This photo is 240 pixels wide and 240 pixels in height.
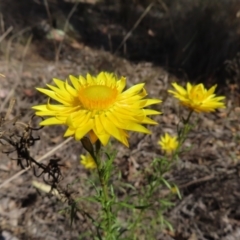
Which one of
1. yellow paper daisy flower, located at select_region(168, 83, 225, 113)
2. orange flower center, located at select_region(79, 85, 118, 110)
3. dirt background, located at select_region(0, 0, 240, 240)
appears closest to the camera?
orange flower center, located at select_region(79, 85, 118, 110)

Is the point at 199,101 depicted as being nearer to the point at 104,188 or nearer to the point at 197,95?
the point at 197,95

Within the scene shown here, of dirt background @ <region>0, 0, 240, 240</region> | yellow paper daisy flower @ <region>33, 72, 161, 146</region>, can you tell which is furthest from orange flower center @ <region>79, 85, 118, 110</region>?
dirt background @ <region>0, 0, 240, 240</region>

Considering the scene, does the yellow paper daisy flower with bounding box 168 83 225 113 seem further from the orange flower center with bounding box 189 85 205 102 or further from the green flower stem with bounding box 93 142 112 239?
the green flower stem with bounding box 93 142 112 239

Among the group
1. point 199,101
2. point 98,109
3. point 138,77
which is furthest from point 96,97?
point 138,77

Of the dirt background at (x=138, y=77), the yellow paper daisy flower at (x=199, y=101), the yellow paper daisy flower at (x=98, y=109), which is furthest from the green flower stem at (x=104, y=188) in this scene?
the yellow paper daisy flower at (x=199, y=101)

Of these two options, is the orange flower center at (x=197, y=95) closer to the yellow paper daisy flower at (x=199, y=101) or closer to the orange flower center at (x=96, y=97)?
the yellow paper daisy flower at (x=199, y=101)
